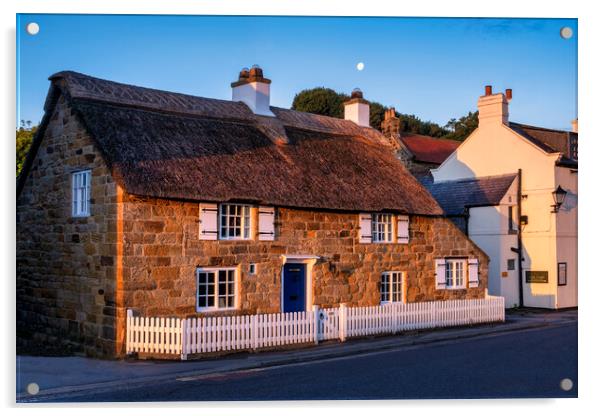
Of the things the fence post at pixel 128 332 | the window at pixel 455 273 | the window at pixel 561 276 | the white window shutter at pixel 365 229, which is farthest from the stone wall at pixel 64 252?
the window at pixel 561 276

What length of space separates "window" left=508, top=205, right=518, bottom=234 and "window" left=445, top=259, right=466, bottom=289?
3.83 m

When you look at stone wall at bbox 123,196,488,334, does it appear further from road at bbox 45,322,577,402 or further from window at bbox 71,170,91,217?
road at bbox 45,322,577,402

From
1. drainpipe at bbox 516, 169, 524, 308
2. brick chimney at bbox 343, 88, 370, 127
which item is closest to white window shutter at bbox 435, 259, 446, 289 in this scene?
drainpipe at bbox 516, 169, 524, 308

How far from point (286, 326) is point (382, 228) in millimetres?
4933

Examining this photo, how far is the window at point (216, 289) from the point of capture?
15062 mm

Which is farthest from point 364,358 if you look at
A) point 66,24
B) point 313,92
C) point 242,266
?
point 313,92

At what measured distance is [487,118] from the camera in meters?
23.7

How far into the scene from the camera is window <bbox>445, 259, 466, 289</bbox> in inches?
813

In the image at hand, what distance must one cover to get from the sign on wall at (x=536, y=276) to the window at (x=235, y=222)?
11.1 m

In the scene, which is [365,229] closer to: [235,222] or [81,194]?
[235,222]

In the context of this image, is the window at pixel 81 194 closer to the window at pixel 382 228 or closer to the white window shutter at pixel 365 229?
the white window shutter at pixel 365 229

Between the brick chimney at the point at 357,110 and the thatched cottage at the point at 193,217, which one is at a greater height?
the brick chimney at the point at 357,110

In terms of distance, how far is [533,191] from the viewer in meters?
23.0
